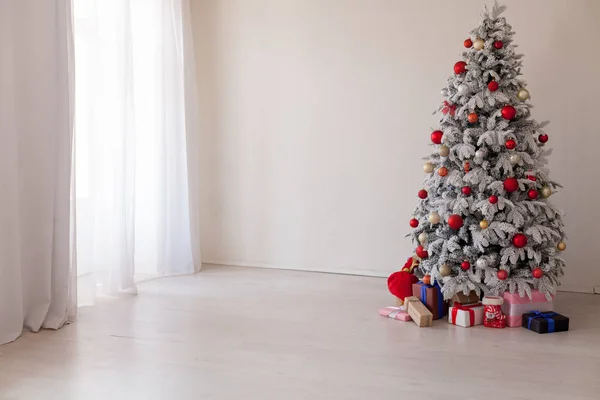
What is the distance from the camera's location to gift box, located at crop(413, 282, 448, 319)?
3291mm

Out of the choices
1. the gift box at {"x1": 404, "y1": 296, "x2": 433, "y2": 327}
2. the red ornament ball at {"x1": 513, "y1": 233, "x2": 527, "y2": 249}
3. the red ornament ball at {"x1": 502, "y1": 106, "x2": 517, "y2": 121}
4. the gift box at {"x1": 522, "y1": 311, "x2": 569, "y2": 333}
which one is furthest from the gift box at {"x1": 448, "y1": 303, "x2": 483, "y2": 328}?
the red ornament ball at {"x1": 502, "y1": 106, "x2": 517, "y2": 121}

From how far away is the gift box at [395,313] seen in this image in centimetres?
324

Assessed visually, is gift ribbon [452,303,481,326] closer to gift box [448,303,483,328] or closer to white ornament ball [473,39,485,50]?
gift box [448,303,483,328]

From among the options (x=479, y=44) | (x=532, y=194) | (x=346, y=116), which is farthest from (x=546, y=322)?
(x=346, y=116)

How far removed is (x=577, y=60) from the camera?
390cm

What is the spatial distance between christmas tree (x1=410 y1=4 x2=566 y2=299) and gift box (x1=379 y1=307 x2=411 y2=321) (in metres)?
0.22

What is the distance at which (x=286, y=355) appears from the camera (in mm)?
2699

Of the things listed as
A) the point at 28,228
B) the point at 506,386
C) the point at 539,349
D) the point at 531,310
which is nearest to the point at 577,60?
the point at 531,310

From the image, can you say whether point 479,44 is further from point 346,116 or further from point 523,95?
point 346,116

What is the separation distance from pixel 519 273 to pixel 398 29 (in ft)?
6.26

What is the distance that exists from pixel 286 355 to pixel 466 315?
3.27ft

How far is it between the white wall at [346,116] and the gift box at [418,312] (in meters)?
1.08

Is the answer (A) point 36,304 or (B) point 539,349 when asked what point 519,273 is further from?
(A) point 36,304

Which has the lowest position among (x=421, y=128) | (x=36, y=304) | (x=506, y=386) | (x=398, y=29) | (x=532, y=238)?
(x=506, y=386)
